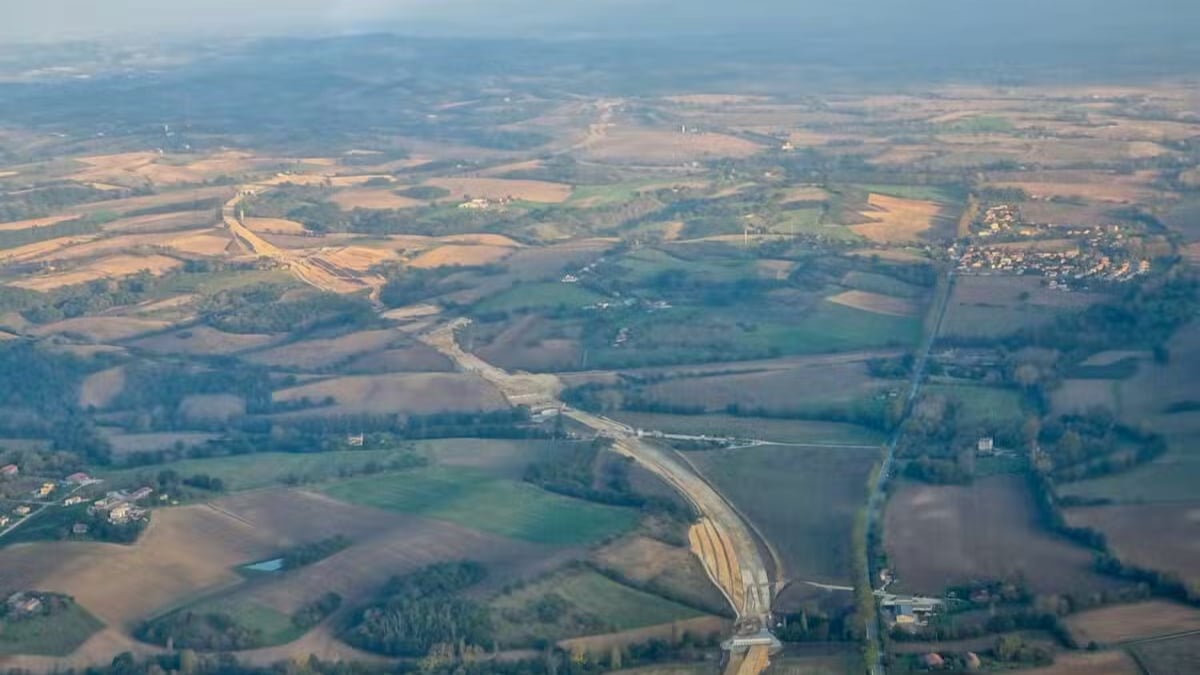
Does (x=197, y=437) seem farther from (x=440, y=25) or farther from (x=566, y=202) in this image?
(x=440, y=25)

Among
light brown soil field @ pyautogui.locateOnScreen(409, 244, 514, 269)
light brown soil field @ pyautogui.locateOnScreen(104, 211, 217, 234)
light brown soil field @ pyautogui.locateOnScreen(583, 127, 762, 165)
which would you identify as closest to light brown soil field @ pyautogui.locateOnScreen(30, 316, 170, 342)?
light brown soil field @ pyautogui.locateOnScreen(409, 244, 514, 269)

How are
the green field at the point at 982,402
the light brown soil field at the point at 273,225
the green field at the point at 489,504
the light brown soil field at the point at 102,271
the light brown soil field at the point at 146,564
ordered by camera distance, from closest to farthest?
1. the light brown soil field at the point at 146,564
2. the green field at the point at 489,504
3. the green field at the point at 982,402
4. the light brown soil field at the point at 102,271
5. the light brown soil field at the point at 273,225

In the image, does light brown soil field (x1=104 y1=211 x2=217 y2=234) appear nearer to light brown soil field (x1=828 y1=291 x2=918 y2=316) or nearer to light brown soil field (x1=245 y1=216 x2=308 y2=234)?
light brown soil field (x1=245 y1=216 x2=308 y2=234)

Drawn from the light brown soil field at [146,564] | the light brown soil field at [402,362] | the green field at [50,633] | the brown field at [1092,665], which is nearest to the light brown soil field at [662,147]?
the light brown soil field at [402,362]

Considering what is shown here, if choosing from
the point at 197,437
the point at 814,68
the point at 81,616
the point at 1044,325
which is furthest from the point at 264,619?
the point at 814,68

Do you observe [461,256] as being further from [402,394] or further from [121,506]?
[121,506]

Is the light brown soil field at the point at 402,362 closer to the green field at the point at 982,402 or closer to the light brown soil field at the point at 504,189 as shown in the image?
the green field at the point at 982,402
